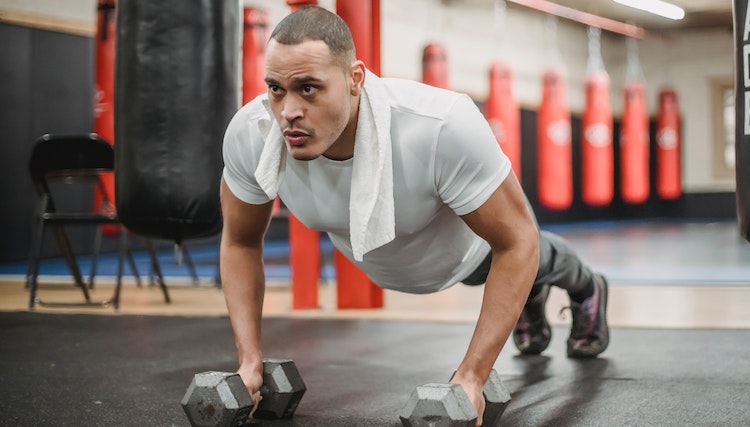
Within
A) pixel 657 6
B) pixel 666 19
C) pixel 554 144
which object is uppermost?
pixel 666 19

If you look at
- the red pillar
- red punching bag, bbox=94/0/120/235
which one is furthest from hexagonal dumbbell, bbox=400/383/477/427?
red punching bag, bbox=94/0/120/235

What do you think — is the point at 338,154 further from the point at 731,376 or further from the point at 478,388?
the point at 731,376

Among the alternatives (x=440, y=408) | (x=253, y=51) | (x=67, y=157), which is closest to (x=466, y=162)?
(x=440, y=408)

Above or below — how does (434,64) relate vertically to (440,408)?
above

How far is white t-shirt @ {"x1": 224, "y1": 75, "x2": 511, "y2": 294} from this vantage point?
162cm

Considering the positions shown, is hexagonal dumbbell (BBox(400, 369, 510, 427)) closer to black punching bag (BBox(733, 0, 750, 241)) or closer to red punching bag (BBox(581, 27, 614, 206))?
black punching bag (BBox(733, 0, 750, 241))

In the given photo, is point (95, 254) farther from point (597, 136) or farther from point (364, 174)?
point (597, 136)

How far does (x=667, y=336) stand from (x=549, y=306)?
0.97 m

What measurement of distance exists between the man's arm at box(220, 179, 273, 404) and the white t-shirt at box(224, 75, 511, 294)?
0.05 m

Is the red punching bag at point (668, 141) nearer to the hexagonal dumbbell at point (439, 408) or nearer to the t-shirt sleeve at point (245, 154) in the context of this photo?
the t-shirt sleeve at point (245, 154)

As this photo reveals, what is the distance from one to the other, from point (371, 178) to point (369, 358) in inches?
46.9

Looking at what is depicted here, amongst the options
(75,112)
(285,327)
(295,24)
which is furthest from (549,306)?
(75,112)

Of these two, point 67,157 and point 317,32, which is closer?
point 317,32

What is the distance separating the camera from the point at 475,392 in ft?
5.29
